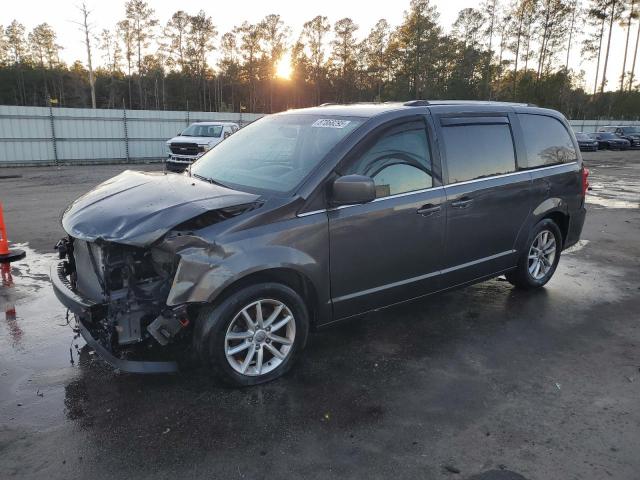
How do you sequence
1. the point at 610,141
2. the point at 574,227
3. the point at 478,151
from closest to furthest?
the point at 478,151 < the point at 574,227 < the point at 610,141

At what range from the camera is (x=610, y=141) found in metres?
36.9

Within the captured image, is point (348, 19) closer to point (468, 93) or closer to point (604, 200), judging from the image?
point (468, 93)

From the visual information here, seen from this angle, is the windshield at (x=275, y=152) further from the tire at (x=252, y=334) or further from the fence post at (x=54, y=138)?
the fence post at (x=54, y=138)

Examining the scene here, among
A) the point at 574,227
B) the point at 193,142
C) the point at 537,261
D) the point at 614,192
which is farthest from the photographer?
the point at 193,142

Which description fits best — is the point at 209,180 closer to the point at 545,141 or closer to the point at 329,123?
the point at 329,123

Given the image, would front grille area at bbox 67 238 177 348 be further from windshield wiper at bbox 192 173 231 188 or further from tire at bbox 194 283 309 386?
windshield wiper at bbox 192 173 231 188

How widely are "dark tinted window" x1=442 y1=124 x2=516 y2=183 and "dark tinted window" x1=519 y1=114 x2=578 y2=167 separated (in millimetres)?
348

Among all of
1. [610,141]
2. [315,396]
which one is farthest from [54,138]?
[610,141]

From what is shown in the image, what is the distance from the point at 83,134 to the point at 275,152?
68.3ft

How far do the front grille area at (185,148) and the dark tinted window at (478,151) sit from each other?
14.3 metres

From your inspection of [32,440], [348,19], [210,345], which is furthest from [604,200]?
[348,19]

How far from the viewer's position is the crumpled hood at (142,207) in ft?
10.3

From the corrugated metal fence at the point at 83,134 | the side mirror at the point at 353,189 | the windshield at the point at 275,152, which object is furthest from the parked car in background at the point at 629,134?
the side mirror at the point at 353,189

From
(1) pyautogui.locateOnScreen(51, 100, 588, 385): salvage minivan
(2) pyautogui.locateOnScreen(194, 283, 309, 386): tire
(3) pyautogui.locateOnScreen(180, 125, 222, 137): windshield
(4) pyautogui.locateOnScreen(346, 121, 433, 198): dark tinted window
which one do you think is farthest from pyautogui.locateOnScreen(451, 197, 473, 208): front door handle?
(3) pyautogui.locateOnScreen(180, 125, 222, 137): windshield
